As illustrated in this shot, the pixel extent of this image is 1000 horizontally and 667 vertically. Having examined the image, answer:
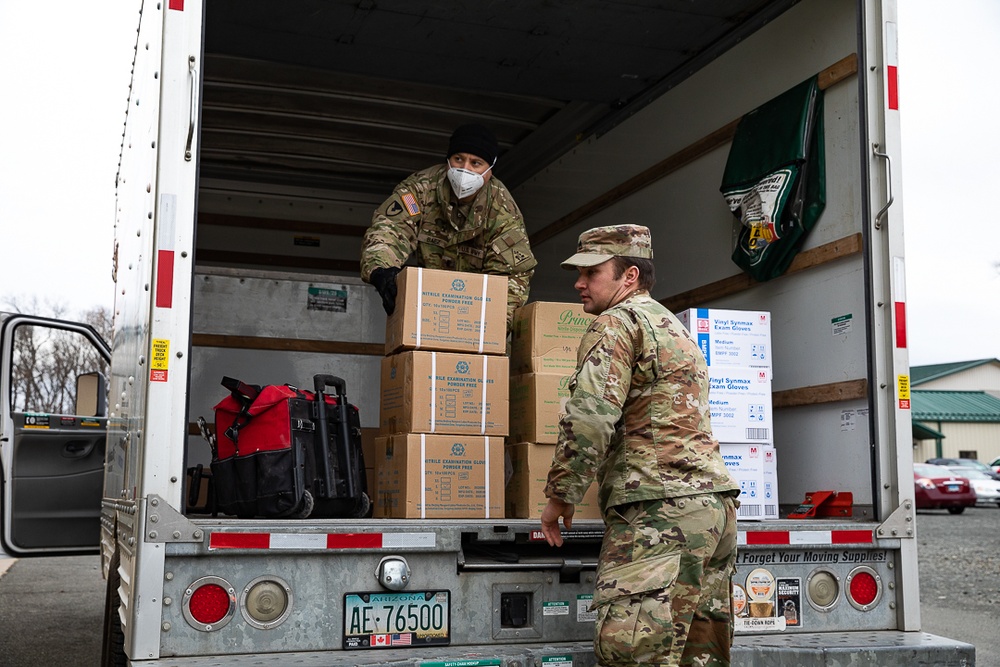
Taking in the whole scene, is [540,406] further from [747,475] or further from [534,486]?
[747,475]

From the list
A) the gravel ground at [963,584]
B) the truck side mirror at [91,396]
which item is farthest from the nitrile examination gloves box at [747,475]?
the truck side mirror at [91,396]

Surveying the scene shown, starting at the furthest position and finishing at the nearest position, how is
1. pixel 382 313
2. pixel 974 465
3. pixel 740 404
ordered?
1. pixel 974 465
2. pixel 382 313
3. pixel 740 404

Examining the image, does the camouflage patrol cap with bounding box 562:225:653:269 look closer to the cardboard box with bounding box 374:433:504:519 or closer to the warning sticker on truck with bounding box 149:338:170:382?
the cardboard box with bounding box 374:433:504:519

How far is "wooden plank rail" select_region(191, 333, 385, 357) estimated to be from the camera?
527cm

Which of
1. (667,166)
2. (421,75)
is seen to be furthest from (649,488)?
(421,75)

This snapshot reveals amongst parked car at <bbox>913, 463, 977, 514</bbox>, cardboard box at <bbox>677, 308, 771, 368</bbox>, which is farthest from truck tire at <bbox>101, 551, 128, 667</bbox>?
parked car at <bbox>913, 463, 977, 514</bbox>

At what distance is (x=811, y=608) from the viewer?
3236 millimetres

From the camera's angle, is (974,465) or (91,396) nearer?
(91,396)

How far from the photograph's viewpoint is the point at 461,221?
4.67 m

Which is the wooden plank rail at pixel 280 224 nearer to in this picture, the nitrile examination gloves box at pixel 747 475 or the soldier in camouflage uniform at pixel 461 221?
the soldier in camouflage uniform at pixel 461 221

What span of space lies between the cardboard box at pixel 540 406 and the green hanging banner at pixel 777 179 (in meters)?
1.00

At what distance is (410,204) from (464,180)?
11.3 inches

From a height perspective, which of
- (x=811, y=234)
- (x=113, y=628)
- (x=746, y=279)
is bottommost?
(x=113, y=628)

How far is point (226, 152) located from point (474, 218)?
7.71ft
